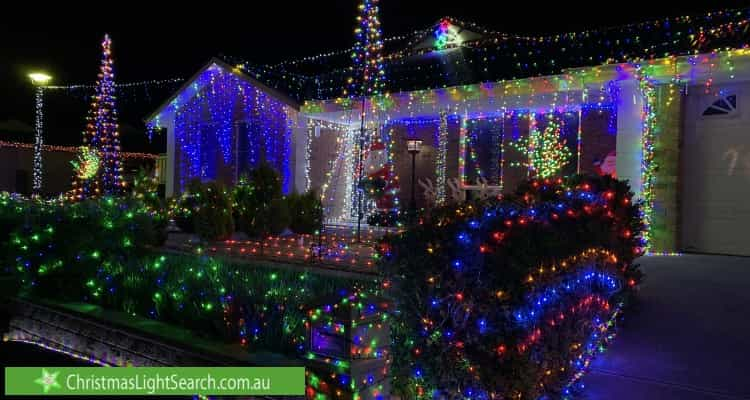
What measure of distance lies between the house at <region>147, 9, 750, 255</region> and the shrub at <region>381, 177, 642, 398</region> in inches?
264

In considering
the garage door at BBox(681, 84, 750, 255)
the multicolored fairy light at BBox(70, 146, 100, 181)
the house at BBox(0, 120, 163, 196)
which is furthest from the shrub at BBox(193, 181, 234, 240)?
the house at BBox(0, 120, 163, 196)

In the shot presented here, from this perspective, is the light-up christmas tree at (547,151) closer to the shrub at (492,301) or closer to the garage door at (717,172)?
the garage door at (717,172)

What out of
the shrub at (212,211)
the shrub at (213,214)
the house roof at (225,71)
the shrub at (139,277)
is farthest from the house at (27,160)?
the shrub at (139,277)

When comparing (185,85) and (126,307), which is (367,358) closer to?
(126,307)

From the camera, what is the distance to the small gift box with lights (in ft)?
13.5

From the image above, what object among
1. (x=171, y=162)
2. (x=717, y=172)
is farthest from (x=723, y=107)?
(x=171, y=162)

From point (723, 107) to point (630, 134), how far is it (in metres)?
1.58

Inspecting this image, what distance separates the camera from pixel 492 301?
11.2 feet

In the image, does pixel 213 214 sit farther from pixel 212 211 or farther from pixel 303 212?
pixel 303 212

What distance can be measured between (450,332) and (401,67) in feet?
A: 39.9

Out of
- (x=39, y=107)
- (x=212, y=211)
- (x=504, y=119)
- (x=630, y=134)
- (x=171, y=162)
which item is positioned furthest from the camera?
(x=39, y=107)

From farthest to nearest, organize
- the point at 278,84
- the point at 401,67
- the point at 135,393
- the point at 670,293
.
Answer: the point at 278,84
the point at 401,67
the point at 670,293
the point at 135,393

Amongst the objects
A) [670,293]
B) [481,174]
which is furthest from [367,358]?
[481,174]

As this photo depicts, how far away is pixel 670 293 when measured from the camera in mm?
6594
